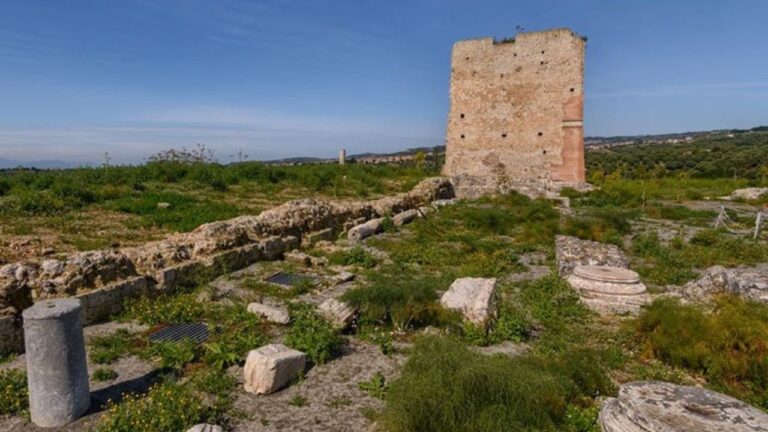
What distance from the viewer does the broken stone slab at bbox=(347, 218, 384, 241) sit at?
12453mm

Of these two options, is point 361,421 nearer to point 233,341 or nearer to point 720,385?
point 233,341

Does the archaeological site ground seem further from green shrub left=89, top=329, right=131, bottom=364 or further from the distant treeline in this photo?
the distant treeline

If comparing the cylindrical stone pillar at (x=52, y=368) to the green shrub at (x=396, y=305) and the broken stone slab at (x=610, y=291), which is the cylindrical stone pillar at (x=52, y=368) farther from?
the broken stone slab at (x=610, y=291)

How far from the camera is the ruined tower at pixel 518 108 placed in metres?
24.2

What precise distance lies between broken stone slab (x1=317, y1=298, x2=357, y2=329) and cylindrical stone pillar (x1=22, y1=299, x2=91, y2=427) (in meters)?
2.94

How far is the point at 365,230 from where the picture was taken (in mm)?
12828

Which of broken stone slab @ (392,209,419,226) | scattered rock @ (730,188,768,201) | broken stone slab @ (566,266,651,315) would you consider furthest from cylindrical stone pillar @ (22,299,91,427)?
scattered rock @ (730,188,768,201)

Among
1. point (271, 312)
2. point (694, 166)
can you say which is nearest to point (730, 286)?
point (271, 312)

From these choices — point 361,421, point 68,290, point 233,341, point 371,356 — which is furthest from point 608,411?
point 68,290

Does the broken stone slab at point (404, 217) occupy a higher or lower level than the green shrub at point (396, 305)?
higher

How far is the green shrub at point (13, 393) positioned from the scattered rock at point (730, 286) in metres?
8.73

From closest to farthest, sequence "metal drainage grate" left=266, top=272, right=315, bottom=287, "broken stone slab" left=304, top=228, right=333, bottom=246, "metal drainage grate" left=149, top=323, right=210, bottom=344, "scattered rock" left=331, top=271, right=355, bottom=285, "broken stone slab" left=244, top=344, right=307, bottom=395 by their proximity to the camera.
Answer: "broken stone slab" left=244, top=344, right=307, bottom=395 < "metal drainage grate" left=149, top=323, right=210, bottom=344 < "metal drainage grate" left=266, top=272, right=315, bottom=287 < "scattered rock" left=331, top=271, right=355, bottom=285 < "broken stone slab" left=304, top=228, right=333, bottom=246

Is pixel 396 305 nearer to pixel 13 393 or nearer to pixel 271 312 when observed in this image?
pixel 271 312

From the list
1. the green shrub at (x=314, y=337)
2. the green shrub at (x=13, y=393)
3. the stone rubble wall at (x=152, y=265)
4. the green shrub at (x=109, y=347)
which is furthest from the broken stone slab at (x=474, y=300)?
the green shrub at (x=13, y=393)
